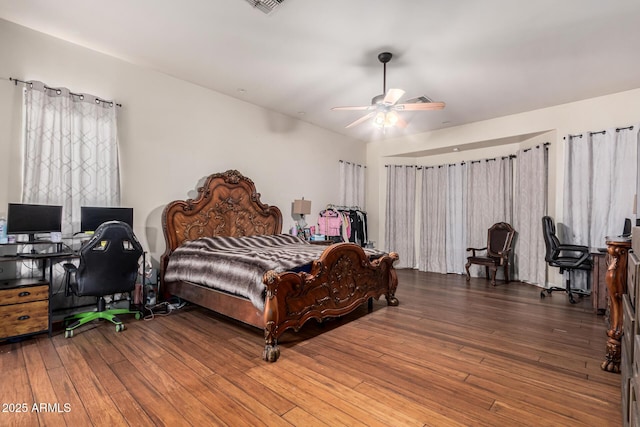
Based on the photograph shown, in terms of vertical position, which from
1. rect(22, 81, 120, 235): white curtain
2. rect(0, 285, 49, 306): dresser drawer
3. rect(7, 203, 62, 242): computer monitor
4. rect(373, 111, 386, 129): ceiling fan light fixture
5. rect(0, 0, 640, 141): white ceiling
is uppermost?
rect(0, 0, 640, 141): white ceiling

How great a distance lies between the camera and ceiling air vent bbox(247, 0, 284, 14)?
265 centimetres

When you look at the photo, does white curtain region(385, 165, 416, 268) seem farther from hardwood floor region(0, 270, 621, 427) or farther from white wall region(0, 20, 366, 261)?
hardwood floor region(0, 270, 621, 427)

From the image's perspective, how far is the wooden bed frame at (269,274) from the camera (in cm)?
266

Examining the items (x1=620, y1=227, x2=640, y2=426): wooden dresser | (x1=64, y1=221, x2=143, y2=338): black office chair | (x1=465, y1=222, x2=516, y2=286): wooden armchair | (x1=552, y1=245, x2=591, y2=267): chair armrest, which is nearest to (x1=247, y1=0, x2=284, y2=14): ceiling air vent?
(x1=64, y1=221, x2=143, y2=338): black office chair

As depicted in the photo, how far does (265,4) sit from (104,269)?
2869 millimetres

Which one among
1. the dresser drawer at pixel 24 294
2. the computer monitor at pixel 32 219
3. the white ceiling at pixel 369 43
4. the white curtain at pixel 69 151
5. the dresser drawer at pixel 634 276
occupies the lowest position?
the dresser drawer at pixel 24 294

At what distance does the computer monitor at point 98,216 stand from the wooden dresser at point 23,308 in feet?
2.24

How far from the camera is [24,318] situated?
2.69 metres

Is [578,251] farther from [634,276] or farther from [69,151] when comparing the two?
[69,151]

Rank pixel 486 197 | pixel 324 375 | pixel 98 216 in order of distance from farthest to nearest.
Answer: pixel 486 197 → pixel 98 216 → pixel 324 375

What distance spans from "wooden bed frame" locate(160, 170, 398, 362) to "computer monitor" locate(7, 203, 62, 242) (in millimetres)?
1115

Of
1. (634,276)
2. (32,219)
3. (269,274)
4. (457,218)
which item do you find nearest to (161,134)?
(32,219)

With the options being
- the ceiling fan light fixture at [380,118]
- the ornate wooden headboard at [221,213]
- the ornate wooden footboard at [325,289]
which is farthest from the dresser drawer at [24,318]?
the ceiling fan light fixture at [380,118]

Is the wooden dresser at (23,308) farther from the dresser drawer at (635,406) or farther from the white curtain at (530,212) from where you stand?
the white curtain at (530,212)
